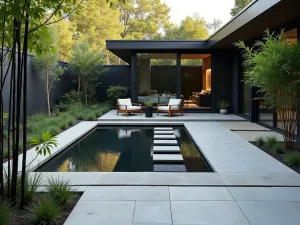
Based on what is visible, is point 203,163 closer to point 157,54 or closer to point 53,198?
point 53,198

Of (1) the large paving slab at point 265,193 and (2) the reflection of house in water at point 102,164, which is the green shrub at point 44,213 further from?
(2) the reflection of house in water at point 102,164

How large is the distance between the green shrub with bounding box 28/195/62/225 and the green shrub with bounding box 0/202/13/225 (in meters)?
0.18

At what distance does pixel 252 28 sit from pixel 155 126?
404 centimetres

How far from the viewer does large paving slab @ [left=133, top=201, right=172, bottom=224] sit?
303cm

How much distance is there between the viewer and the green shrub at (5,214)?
276cm

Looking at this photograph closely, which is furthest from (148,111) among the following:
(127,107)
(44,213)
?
(44,213)

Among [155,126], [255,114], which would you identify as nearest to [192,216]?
[155,126]

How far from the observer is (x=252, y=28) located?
8531 millimetres

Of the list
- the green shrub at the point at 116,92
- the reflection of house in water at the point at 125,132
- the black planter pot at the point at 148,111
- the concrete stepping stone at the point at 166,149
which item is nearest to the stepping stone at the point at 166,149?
the concrete stepping stone at the point at 166,149

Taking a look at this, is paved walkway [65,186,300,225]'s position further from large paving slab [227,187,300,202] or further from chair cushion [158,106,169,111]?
chair cushion [158,106,169,111]

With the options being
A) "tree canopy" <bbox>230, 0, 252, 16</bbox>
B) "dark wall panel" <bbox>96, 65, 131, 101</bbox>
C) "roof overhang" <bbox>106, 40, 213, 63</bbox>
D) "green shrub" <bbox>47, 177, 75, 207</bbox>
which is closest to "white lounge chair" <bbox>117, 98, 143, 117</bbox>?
"roof overhang" <bbox>106, 40, 213, 63</bbox>

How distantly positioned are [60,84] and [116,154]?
8.74m

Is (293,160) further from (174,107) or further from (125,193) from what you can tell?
(174,107)

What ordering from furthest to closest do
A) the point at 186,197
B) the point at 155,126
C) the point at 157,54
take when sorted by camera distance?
the point at 157,54 → the point at 155,126 → the point at 186,197
